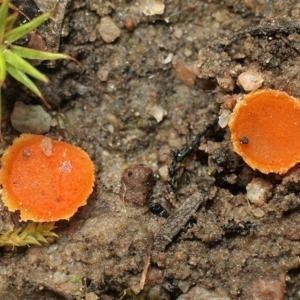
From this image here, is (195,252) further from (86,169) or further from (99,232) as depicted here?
(86,169)

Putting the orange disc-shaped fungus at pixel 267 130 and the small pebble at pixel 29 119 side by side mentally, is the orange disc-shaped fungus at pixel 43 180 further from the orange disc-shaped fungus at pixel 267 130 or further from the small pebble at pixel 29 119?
the orange disc-shaped fungus at pixel 267 130

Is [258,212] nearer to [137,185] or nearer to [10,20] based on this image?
[137,185]

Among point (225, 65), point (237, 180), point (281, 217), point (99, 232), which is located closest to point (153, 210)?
point (99, 232)

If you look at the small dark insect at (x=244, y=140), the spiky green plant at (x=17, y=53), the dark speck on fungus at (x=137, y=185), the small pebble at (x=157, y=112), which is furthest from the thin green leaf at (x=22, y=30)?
the small dark insect at (x=244, y=140)

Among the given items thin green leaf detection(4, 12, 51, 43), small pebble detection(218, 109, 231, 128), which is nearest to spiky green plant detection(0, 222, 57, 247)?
thin green leaf detection(4, 12, 51, 43)

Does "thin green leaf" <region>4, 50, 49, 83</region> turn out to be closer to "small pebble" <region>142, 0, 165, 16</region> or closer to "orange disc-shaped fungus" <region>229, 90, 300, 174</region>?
"small pebble" <region>142, 0, 165, 16</region>

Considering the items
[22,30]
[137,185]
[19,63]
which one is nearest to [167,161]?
[137,185]
